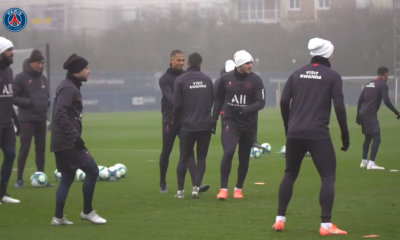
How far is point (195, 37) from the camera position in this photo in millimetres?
46812

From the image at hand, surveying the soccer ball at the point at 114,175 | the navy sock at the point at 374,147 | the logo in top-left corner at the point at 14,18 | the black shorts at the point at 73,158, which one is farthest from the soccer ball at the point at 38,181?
the navy sock at the point at 374,147

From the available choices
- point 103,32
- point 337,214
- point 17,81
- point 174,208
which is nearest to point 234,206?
point 174,208

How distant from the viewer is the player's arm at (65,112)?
778 cm

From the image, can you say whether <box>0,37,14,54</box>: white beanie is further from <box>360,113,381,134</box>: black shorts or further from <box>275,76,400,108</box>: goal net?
<box>275,76,400,108</box>: goal net

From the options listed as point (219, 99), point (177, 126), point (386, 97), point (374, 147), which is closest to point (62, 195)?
point (177, 126)

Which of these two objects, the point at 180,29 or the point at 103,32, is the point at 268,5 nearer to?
the point at 180,29

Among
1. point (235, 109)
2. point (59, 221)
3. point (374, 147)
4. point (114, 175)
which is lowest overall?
point (114, 175)

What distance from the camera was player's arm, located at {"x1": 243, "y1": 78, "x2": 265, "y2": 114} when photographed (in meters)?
9.93

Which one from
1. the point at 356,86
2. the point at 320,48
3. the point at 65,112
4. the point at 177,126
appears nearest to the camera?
the point at 320,48

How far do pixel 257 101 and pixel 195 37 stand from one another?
37.2m

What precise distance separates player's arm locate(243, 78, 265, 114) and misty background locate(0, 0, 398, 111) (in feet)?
59.5

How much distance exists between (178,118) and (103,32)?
2883cm

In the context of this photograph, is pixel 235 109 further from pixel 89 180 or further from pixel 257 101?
pixel 89 180

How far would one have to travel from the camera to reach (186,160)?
10391 mm
